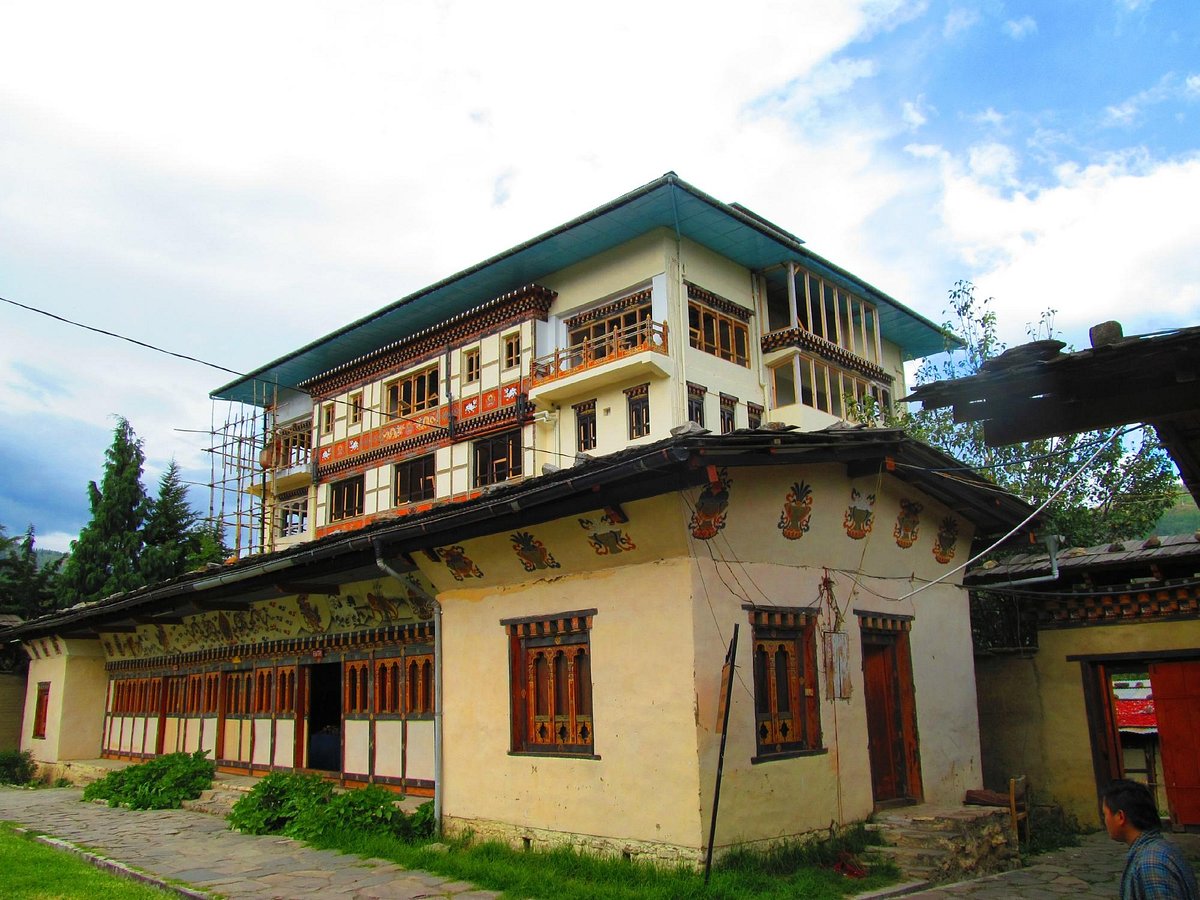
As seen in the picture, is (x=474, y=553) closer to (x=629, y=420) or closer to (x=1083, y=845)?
(x=1083, y=845)

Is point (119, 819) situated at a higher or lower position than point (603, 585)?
lower

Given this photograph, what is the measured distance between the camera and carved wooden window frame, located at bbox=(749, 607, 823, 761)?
9.39 metres

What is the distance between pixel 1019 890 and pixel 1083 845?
3078 mm

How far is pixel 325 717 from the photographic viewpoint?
16109 mm

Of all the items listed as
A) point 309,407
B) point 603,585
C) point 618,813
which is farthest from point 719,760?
point 309,407

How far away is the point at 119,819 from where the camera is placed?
543 inches

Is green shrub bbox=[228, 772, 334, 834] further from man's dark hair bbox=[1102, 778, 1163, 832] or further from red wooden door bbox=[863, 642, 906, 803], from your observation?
man's dark hair bbox=[1102, 778, 1163, 832]

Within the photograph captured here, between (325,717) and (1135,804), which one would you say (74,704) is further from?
(1135,804)

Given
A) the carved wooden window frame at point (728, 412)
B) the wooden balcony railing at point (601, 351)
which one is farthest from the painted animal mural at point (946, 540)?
the carved wooden window frame at point (728, 412)

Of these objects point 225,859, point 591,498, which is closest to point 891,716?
point 591,498

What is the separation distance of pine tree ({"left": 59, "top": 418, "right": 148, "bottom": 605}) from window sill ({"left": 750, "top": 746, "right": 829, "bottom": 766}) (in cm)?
3173

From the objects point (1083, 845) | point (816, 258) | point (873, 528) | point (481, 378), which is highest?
point (816, 258)

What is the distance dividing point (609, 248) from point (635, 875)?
1961 centimetres

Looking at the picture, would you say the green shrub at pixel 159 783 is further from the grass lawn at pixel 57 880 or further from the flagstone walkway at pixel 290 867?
the grass lawn at pixel 57 880
